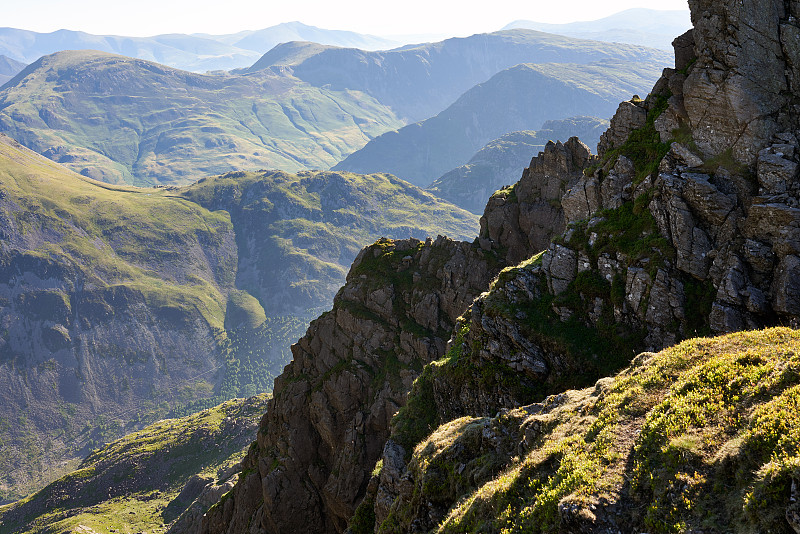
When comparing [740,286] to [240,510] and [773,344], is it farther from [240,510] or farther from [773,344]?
[240,510]

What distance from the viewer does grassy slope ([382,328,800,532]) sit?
18.1 meters

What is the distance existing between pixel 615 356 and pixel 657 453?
19.1 metres

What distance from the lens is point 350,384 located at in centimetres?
7219

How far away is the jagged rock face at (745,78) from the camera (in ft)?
131

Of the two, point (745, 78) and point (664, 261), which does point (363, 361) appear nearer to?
point (664, 261)

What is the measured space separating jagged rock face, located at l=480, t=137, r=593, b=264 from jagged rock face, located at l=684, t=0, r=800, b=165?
27.1m

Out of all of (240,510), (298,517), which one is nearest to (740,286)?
(298,517)

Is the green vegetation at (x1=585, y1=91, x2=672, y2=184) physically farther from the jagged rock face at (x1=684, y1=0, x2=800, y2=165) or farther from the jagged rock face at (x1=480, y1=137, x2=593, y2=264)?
the jagged rock face at (x1=480, y1=137, x2=593, y2=264)

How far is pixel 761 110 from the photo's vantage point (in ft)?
131

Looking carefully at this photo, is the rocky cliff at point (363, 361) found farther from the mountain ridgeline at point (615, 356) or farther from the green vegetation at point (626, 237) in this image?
the green vegetation at point (626, 237)

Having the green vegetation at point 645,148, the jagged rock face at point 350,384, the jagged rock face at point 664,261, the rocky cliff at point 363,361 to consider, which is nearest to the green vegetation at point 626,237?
the jagged rock face at point 664,261

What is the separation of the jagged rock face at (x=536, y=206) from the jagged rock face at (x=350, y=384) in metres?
3.80

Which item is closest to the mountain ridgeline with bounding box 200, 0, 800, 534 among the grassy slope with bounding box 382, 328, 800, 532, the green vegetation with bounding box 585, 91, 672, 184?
the grassy slope with bounding box 382, 328, 800, 532

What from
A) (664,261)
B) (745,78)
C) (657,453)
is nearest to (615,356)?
(664,261)
